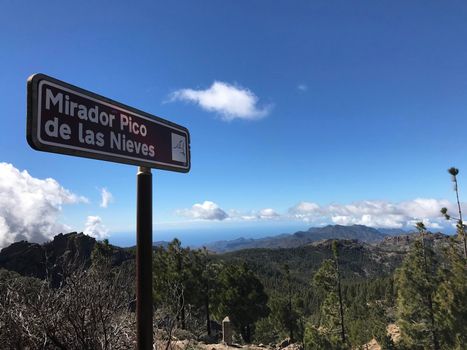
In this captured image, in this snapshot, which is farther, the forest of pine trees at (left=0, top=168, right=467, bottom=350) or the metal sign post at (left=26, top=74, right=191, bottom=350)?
the forest of pine trees at (left=0, top=168, right=467, bottom=350)

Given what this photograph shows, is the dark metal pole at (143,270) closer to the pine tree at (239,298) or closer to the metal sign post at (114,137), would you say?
the metal sign post at (114,137)

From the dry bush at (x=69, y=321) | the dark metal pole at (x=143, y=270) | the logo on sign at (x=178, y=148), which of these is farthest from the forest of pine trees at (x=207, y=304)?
the logo on sign at (x=178, y=148)

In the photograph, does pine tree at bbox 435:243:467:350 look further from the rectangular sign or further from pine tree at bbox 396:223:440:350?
the rectangular sign

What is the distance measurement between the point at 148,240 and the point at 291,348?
29545 millimetres

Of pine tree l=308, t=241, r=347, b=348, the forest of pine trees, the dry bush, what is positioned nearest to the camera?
the dry bush

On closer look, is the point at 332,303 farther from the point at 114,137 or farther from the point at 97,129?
the point at 97,129

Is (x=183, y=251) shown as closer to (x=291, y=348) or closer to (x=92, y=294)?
(x=291, y=348)

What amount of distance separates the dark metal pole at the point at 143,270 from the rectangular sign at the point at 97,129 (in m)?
0.24

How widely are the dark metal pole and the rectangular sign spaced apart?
24cm

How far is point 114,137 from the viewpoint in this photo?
1.93 meters

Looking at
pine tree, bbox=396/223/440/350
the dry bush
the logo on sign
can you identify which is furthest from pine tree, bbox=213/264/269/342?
the logo on sign

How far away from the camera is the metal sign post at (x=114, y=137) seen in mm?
1600

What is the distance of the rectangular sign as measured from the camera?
5.21 feet

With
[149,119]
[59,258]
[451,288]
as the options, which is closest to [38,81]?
[149,119]
